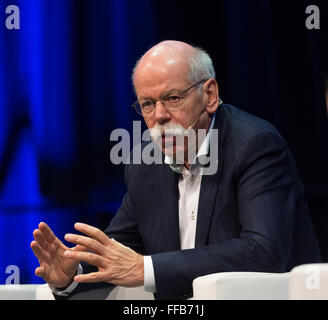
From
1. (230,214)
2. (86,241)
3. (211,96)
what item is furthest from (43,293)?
(211,96)

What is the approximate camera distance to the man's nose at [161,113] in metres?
1.95

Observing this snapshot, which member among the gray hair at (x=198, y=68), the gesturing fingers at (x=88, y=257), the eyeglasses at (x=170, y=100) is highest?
the gray hair at (x=198, y=68)

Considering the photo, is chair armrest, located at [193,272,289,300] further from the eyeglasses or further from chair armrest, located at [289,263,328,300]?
the eyeglasses

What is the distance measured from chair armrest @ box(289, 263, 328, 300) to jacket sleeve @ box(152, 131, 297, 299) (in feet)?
0.64

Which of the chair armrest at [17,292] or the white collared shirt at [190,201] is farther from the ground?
the white collared shirt at [190,201]

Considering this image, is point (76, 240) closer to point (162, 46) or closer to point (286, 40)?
point (162, 46)

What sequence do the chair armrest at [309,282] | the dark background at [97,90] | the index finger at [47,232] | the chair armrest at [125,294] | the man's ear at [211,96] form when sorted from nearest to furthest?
the chair armrest at [309,282] < the index finger at [47,232] < the chair armrest at [125,294] < the man's ear at [211,96] < the dark background at [97,90]

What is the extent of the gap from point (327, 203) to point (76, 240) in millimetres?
1678

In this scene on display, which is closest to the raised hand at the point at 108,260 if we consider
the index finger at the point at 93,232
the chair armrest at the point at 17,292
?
the index finger at the point at 93,232

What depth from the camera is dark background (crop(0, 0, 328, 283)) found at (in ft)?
9.41

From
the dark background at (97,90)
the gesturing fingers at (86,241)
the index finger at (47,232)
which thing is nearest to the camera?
the gesturing fingers at (86,241)

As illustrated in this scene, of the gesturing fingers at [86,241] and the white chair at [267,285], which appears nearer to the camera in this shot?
the white chair at [267,285]

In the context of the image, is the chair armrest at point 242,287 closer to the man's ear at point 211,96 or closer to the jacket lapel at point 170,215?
the jacket lapel at point 170,215

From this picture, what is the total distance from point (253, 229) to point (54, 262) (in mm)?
561
